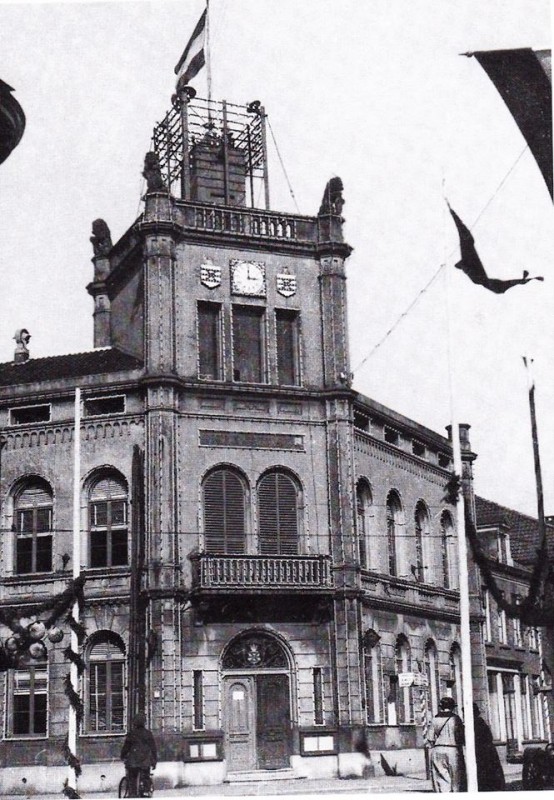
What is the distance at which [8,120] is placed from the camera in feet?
38.6

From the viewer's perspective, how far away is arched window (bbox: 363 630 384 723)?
31.2 meters

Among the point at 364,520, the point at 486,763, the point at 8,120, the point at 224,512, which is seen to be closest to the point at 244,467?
the point at 224,512

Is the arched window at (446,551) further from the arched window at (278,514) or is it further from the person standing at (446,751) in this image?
the person standing at (446,751)

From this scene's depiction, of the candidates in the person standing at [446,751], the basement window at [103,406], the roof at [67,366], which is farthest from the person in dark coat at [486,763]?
the roof at [67,366]

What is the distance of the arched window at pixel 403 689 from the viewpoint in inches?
1275

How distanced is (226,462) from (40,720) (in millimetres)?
6919

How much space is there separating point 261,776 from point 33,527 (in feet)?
24.6

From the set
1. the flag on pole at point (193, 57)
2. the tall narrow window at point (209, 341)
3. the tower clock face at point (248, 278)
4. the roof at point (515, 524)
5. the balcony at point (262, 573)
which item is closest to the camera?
the flag on pole at point (193, 57)

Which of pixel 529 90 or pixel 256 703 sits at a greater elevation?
pixel 529 90

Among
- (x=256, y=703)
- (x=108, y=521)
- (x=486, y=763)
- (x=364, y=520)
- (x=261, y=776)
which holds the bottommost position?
(x=261, y=776)

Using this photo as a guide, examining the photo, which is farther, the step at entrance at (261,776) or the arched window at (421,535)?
the arched window at (421,535)

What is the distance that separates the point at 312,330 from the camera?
3164 centimetres

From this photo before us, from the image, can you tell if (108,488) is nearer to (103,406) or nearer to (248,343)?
(103,406)

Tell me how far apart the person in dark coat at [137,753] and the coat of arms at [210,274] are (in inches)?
460
